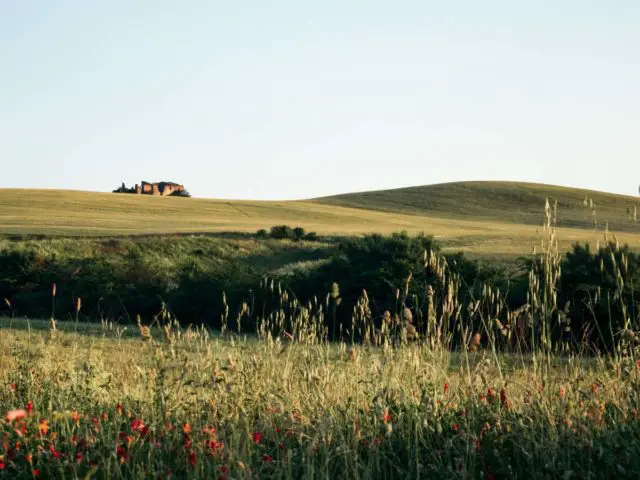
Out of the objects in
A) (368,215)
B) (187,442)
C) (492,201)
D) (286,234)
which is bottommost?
(286,234)

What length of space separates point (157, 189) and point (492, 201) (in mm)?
41605

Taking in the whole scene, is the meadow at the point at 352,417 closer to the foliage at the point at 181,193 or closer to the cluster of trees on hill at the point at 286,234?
the cluster of trees on hill at the point at 286,234

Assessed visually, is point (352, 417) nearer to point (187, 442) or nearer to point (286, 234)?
point (187, 442)

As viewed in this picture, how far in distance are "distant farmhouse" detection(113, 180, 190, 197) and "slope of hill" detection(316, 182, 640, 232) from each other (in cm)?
1712

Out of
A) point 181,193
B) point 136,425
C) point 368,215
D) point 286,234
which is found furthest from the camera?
point 181,193

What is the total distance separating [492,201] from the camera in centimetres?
8169

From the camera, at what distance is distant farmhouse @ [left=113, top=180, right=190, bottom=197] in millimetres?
94875

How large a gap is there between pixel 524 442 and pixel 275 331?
41.7 feet

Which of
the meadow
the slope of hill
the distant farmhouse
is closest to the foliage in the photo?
the distant farmhouse

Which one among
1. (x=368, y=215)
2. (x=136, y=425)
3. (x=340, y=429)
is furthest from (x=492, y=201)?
(x=136, y=425)

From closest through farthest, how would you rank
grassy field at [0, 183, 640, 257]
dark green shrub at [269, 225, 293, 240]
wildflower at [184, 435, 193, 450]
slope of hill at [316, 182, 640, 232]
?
wildflower at [184, 435, 193, 450]
dark green shrub at [269, 225, 293, 240]
grassy field at [0, 183, 640, 257]
slope of hill at [316, 182, 640, 232]

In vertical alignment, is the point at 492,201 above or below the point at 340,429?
above

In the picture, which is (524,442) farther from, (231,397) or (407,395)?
(231,397)

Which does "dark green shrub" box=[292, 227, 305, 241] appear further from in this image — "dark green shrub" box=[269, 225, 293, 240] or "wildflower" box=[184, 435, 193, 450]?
"wildflower" box=[184, 435, 193, 450]
